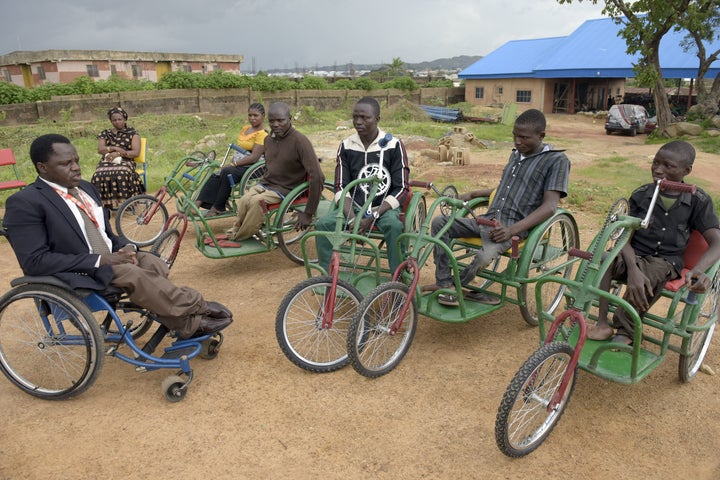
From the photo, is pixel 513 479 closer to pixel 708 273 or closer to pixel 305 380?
pixel 305 380

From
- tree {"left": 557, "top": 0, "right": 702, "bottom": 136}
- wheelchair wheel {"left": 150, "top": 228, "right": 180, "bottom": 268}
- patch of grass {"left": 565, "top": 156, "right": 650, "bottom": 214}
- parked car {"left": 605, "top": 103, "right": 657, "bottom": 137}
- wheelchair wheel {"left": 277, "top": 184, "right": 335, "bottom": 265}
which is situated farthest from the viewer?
parked car {"left": 605, "top": 103, "right": 657, "bottom": 137}

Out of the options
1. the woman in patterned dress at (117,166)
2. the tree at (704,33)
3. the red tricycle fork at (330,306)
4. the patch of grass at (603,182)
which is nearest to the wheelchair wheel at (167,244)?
the woman in patterned dress at (117,166)

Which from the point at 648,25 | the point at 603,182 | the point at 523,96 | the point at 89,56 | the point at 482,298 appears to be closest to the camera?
the point at 482,298

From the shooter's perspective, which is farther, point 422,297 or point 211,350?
point 422,297

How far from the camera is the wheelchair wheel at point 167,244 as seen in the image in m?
4.96

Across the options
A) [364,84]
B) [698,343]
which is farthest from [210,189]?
[364,84]

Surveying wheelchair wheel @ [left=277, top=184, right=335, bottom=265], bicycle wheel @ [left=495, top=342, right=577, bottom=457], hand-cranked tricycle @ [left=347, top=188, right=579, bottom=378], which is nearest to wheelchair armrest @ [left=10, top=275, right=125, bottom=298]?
hand-cranked tricycle @ [left=347, top=188, right=579, bottom=378]

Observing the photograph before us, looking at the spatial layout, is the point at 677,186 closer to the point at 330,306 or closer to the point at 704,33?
the point at 330,306

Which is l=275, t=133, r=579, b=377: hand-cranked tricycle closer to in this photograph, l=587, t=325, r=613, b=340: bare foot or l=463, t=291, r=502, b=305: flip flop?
l=463, t=291, r=502, b=305: flip flop

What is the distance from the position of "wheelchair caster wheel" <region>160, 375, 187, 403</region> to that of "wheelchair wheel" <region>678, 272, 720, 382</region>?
3133 mm

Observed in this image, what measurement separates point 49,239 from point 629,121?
20079 millimetres

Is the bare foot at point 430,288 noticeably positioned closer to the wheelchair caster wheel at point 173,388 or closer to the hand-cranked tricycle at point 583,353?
the hand-cranked tricycle at point 583,353

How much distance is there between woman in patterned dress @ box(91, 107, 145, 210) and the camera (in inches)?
269

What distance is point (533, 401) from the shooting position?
289 cm
